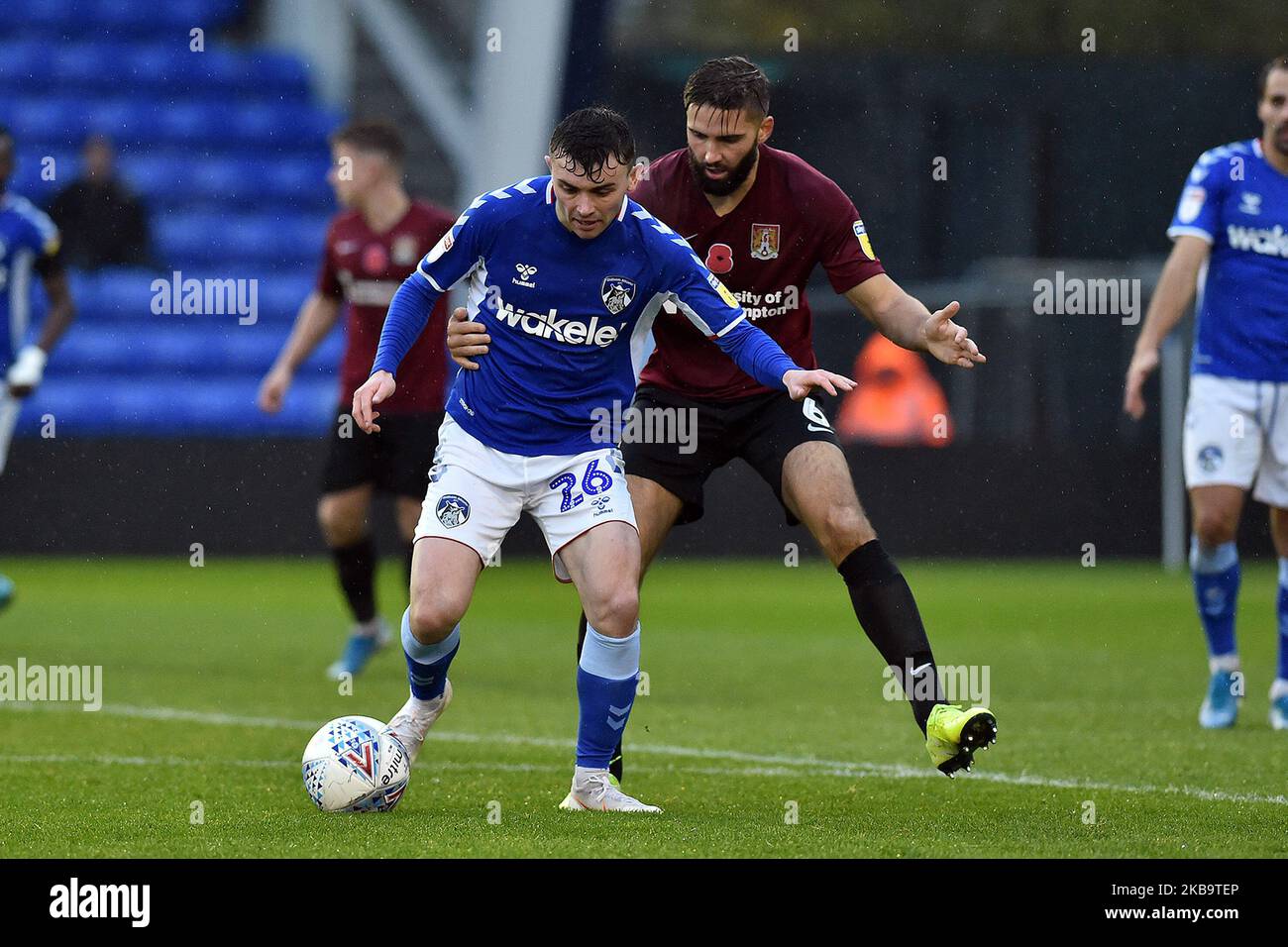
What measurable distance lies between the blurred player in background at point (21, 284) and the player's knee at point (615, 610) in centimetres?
522

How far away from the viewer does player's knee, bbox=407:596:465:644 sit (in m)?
5.48

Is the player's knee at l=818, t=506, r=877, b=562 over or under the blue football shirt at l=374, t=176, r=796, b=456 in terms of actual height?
under

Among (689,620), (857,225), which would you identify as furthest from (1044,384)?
(857,225)

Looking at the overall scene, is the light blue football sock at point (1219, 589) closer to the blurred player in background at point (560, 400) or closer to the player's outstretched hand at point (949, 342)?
the player's outstretched hand at point (949, 342)

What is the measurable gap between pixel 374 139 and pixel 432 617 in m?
4.46

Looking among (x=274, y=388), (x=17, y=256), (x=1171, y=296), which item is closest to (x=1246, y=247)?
(x=1171, y=296)

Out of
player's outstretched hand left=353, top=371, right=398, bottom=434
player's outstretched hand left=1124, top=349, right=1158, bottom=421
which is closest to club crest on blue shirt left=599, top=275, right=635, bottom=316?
player's outstretched hand left=353, top=371, right=398, bottom=434

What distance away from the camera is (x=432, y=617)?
5.49 m

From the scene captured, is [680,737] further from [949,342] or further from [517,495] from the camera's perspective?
[949,342]

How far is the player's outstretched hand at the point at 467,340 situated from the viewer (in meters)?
5.65

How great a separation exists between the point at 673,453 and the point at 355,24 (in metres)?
15.9

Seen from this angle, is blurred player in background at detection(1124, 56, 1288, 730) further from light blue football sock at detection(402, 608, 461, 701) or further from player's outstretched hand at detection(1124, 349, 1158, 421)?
light blue football sock at detection(402, 608, 461, 701)

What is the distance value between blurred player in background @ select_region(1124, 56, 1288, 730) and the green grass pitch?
18.8 inches
